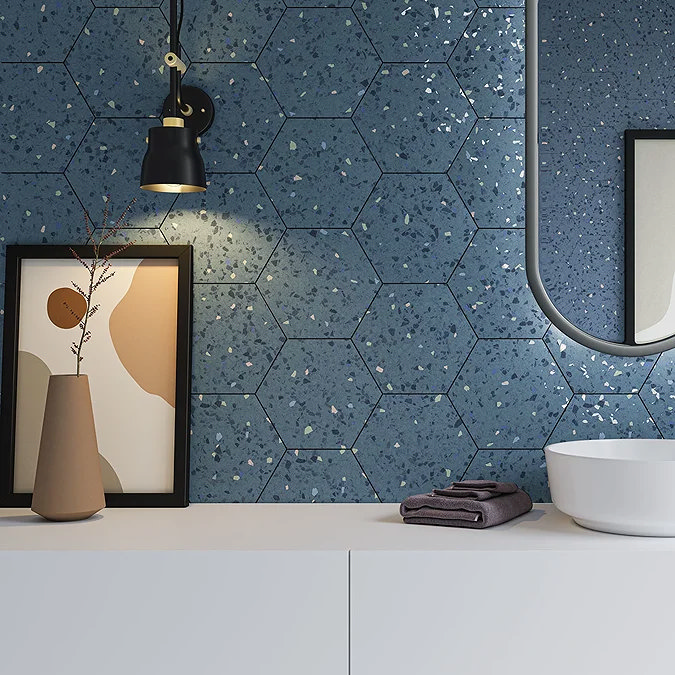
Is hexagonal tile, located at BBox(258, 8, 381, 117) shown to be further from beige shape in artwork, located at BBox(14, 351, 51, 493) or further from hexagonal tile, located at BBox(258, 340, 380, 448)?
beige shape in artwork, located at BBox(14, 351, 51, 493)

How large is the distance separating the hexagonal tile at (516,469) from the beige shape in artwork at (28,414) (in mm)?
874

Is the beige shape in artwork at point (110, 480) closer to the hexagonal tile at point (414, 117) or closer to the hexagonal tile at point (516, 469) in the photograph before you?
the hexagonal tile at point (516, 469)

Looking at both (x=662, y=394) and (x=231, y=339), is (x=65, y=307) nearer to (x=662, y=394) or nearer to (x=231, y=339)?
(x=231, y=339)

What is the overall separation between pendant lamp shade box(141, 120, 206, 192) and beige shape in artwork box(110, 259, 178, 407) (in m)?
0.23

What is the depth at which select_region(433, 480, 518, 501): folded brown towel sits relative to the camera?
138 cm

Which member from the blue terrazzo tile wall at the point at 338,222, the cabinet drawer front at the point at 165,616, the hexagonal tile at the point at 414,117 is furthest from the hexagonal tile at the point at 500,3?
the cabinet drawer front at the point at 165,616

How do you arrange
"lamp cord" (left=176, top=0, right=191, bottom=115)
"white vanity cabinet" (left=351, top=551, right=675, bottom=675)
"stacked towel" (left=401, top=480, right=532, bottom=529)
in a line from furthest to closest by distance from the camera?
"lamp cord" (left=176, top=0, right=191, bottom=115), "stacked towel" (left=401, top=480, right=532, bottom=529), "white vanity cabinet" (left=351, top=551, right=675, bottom=675)

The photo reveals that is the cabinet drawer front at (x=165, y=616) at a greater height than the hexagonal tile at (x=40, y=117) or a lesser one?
lesser

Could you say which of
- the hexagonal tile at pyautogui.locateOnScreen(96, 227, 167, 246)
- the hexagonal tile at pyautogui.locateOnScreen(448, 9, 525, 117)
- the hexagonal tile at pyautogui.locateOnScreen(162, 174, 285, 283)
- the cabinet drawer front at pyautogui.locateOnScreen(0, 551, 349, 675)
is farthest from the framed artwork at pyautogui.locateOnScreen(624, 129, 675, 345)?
the hexagonal tile at pyautogui.locateOnScreen(96, 227, 167, 246)

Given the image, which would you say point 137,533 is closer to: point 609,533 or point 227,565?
point 227,565

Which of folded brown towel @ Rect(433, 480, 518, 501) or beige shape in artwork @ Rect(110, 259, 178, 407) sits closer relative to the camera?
folded brown towel @ Rect(433, 480, 518, 501)

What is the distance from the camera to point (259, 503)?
1.56m

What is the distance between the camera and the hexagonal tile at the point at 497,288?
156 centimetres

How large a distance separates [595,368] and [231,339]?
75 cm
